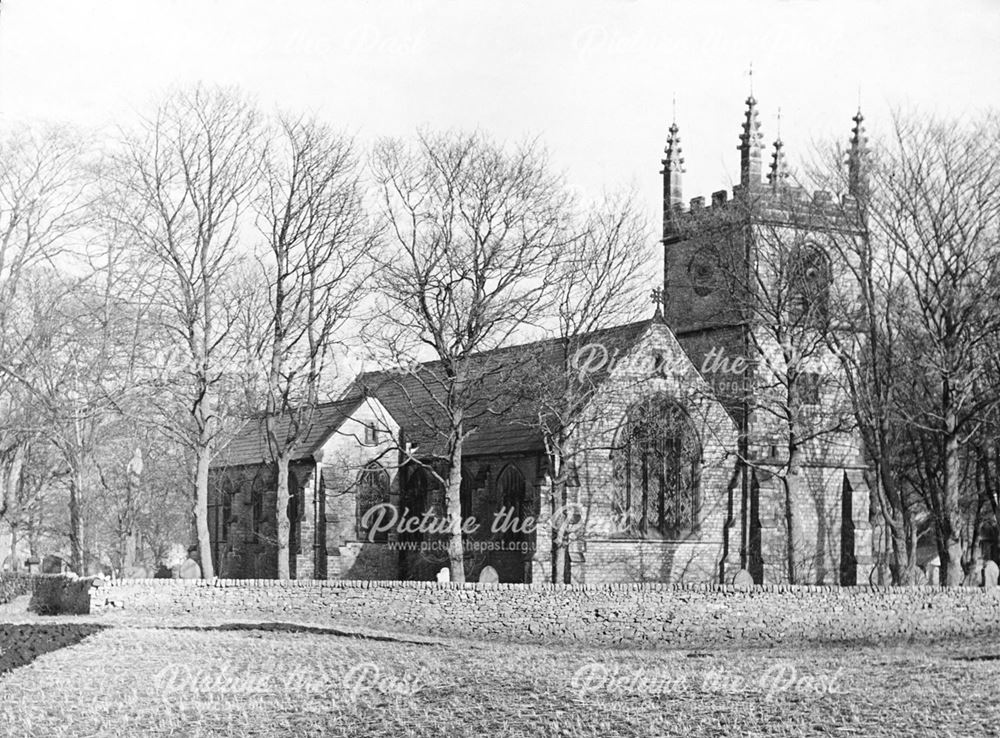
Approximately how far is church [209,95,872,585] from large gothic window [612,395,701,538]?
0.19 ft

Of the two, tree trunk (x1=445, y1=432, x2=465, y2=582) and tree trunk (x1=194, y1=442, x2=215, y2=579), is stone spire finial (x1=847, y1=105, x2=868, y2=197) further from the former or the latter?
tree trunk (x1=194, y1=442, x2=215, y2=579)

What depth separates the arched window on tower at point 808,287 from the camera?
40.1 m

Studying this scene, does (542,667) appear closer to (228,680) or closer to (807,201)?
(228,680)

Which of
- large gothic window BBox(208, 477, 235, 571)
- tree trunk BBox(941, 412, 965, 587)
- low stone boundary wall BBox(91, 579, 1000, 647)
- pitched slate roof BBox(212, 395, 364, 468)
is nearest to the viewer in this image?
low stone boundary wall BBox(91, 579, 1000, 647)

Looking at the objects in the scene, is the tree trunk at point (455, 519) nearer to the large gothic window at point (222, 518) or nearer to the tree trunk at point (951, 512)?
the tree trunk at point (951, 512)

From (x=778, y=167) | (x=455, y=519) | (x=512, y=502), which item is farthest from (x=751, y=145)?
(x=455, y=519)

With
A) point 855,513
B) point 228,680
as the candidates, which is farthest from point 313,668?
point 855,513

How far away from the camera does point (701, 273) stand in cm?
4881

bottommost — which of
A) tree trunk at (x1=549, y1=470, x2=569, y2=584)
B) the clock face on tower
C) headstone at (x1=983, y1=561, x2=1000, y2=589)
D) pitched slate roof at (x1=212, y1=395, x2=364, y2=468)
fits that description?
headstone at (x1=983, y1=561, x2=1000, y2=589)

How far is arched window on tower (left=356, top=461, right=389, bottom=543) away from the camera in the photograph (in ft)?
157

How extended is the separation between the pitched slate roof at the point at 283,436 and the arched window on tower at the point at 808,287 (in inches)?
560

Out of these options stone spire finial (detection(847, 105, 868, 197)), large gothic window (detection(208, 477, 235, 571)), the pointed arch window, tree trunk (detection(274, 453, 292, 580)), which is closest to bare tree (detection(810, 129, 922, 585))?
stone spire finial (detection(847, 105, 868, 197))

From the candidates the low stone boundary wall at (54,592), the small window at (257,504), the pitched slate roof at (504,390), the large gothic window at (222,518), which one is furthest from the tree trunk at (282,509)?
the large gothic window at (222,518)

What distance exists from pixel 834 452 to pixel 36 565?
29.2 metres
